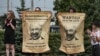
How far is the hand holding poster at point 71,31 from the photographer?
45.0 feet

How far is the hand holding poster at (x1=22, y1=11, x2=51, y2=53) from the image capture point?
13500mm

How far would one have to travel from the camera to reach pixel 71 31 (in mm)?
13734

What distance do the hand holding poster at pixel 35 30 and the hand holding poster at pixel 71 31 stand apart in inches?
21.2

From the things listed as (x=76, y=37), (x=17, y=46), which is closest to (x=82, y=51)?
(x=76, y=37)

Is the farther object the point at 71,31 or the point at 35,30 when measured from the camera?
the point at 71,31

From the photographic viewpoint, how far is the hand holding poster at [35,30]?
13.5 meters

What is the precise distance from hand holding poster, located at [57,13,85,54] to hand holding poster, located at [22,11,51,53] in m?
0.54

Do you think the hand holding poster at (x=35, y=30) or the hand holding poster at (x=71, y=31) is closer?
the hand holding poster at (x=35, y=30)

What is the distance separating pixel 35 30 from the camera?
13.5 m

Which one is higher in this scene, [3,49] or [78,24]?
[78,24]

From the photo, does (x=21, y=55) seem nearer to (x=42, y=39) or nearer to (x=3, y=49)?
(x=3, y=49)

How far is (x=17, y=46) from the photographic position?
15234mm

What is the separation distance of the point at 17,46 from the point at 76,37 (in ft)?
8.15

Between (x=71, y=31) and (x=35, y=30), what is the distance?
1182 mm
